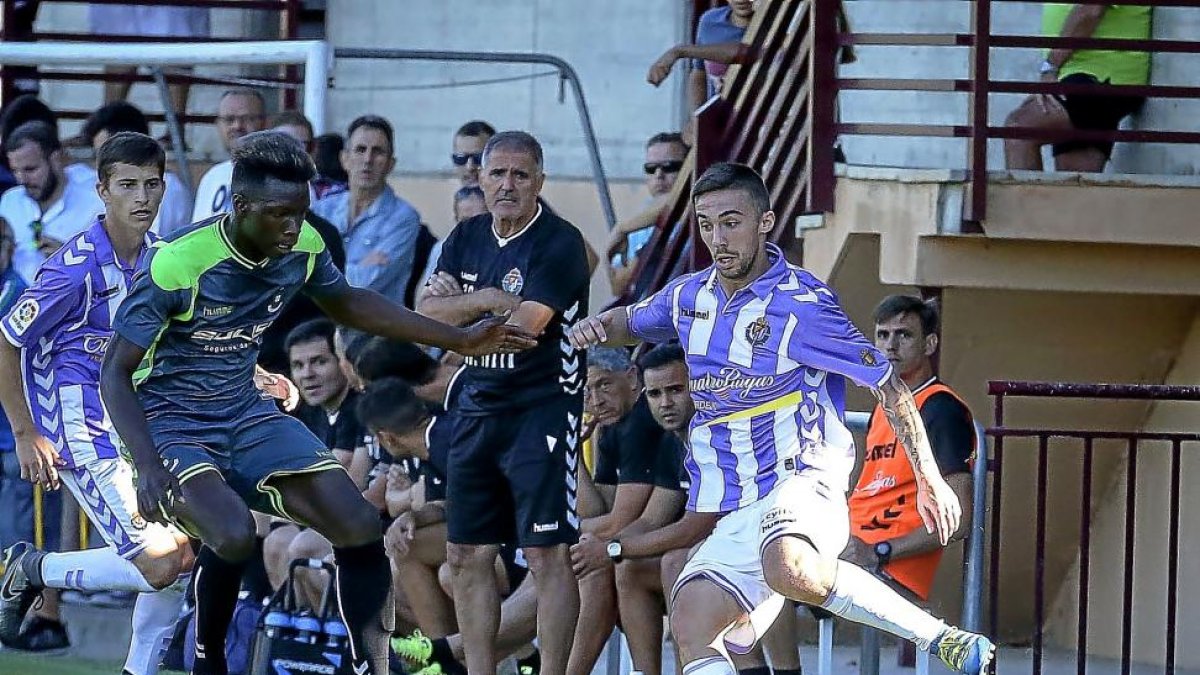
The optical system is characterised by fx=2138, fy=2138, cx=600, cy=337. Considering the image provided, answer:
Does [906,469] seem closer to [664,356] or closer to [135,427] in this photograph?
[664,356]

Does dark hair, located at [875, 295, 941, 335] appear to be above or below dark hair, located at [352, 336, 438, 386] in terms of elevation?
above

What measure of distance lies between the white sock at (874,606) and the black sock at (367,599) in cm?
151

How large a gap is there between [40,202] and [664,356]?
15.5ft

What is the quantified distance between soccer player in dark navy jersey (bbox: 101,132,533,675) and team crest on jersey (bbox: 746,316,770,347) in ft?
3.03

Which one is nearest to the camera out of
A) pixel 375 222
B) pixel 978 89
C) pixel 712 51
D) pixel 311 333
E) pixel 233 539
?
pixel 233 539

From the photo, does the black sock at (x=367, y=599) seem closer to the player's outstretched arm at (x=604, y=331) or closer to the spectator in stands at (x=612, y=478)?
the player's outstretched arm at (x=604, y=331)

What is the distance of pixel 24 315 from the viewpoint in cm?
865

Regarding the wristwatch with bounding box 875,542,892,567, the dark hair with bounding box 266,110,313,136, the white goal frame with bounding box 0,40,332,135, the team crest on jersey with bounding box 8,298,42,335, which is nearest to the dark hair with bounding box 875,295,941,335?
the wristwatch with bounding box 875,542,892,567

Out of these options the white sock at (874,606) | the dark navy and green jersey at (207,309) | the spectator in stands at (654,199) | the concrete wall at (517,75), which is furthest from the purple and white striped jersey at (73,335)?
the concrete wall at (517,75)

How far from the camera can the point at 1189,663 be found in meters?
10.3

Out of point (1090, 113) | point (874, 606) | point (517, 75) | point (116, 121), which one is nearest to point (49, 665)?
point (116, 121)

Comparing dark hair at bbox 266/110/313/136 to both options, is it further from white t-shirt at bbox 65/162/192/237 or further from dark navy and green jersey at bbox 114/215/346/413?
dark navy and green jersey at bbox 114/215/346/413

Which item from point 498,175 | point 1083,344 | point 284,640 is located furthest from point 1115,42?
point 284,640

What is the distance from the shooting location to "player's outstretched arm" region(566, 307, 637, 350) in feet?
24.5
